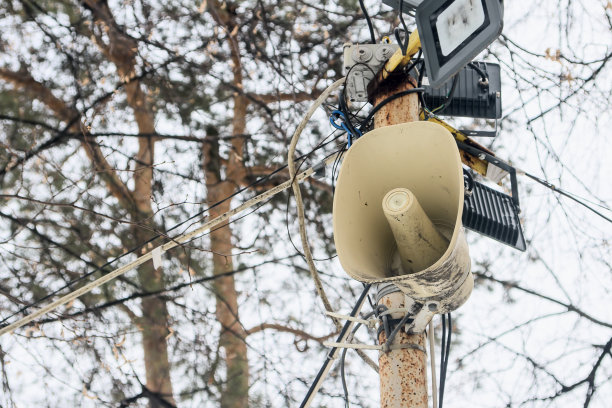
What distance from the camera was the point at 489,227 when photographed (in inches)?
106

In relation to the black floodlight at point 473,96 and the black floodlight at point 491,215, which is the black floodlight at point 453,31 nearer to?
the black floodlight at point 491,215

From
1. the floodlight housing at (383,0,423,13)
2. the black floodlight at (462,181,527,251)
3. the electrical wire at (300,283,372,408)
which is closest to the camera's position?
the floodlight housing at (383,0,423,13)

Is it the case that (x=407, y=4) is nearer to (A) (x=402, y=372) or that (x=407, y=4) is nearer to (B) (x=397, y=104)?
(B) (x=397, y=104)

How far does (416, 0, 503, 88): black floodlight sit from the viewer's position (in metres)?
2.07

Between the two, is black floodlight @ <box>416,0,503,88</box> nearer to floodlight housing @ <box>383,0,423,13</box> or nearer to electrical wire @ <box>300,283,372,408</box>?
floodlight housing @ <box>383,0,423,13</box>

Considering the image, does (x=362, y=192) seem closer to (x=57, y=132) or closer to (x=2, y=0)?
(x=57, y=132)

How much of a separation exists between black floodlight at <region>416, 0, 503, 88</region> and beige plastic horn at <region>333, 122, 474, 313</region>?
0.66ft

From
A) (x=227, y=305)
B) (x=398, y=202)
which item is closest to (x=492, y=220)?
(x=398, y=202)

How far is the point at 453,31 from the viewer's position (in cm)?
222

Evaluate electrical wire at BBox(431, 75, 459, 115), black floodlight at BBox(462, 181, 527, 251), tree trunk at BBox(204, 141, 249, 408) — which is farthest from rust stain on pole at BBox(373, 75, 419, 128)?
tree trunk at BBox(204, 141, 249, 408)

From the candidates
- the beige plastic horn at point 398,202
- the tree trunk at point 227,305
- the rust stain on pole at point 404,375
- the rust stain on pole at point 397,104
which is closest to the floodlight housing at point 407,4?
the rust stain on pole at point 397,104

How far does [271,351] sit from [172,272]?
3.85 ft

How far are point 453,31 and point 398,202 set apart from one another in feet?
1.85

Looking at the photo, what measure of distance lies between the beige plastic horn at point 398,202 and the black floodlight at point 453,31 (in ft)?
0.66
